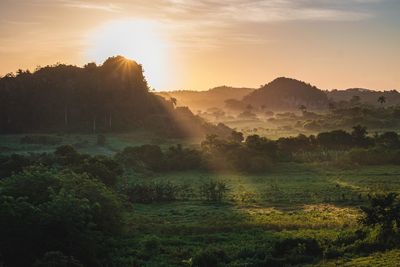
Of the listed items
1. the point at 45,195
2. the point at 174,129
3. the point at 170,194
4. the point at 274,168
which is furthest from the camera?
the point at 174,129

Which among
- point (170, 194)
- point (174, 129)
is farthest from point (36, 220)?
point (174, 129)

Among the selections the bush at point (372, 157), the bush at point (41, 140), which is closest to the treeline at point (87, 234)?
the bush at point (372, 157)

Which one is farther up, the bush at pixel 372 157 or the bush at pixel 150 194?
the bush at pixel 372 157

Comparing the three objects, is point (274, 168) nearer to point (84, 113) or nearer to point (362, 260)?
point (362, 260)

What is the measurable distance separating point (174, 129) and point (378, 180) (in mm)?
58299

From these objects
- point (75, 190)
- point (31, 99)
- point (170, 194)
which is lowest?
point (170, 194)

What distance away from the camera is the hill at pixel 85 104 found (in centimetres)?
10788

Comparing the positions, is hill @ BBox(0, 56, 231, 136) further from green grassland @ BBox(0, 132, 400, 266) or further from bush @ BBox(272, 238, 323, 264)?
bush @ BBox(272, 238, 323, 264)

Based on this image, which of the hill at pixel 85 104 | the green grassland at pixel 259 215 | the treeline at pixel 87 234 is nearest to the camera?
the treeline at pixel 87 234

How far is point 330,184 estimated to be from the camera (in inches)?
2218

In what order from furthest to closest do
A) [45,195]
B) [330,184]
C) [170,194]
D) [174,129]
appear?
[174,129]
[330,184]
[170,194]
[45,195]

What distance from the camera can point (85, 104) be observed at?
→ 371 feet

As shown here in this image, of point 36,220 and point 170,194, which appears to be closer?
point 36,220

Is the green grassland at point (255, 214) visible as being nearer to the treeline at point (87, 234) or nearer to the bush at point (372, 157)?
the treeline at point (87, 234)
